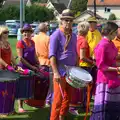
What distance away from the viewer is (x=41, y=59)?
25.5 feet

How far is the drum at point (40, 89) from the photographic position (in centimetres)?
720

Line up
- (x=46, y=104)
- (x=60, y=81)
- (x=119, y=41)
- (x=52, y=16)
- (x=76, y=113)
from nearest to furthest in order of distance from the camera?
1. (x=60, y=81)
2. (x=119, y=41)
3. (x=76, y=113)
4. (x=46, y=104)
5. (x=52, y=16)

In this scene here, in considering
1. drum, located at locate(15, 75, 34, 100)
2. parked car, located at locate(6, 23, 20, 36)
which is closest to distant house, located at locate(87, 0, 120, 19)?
parked car, located at locate(6, 23, 20, 36)

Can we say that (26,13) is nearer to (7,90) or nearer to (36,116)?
(36,116)

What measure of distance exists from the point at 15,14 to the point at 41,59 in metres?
51.4

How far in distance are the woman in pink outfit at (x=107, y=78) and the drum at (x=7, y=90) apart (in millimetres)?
1256

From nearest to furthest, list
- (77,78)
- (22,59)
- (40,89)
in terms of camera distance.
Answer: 1. (77,78)
2. (22,59)
3. (40,89)

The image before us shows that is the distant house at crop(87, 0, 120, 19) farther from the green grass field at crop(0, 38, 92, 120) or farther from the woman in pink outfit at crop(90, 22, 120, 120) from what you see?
the woman in pink outfit at crop(90, 22, 120, 120)

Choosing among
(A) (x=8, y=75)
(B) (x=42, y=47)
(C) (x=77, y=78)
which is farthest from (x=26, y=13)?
(C) (x=77, y=78)

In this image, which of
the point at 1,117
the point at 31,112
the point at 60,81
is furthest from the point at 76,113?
the point at 60,81

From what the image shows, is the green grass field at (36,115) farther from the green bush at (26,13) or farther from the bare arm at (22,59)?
the green bush at (26,13)

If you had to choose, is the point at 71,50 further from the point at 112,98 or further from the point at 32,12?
the point at 32,12

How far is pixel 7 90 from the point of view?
5.98m

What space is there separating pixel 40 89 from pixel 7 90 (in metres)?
1.48
